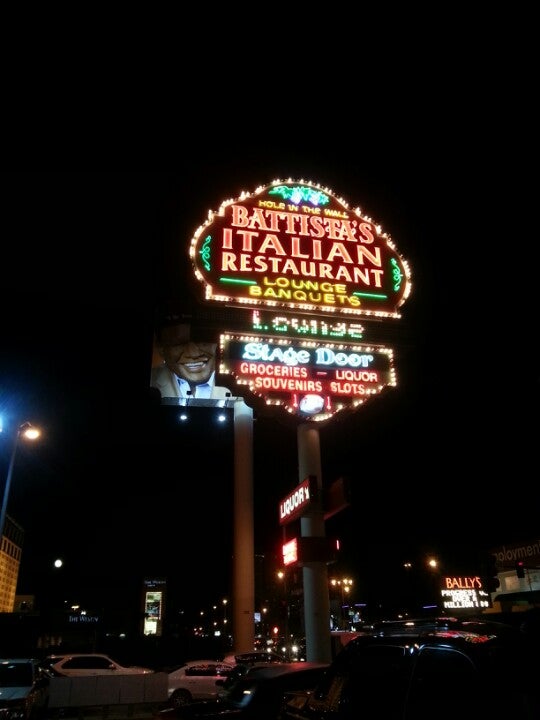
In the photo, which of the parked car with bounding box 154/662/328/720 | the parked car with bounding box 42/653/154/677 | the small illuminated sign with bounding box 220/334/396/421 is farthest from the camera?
the parked car with bounding box 42/653/154/677

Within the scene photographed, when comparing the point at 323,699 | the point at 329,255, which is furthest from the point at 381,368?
the point at 323,699

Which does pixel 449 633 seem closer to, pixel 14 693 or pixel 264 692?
pixel 264 692

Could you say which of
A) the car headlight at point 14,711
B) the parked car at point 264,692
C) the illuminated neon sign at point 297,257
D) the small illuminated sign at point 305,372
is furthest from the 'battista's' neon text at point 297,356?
the car headlight at point 14,711

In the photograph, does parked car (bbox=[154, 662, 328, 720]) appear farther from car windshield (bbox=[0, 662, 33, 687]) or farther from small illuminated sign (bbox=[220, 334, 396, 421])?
small illuminated sign (bbox=[220, 334, 396, 421])

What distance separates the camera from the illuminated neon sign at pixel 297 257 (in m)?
14.9

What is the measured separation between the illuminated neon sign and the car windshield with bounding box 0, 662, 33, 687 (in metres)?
9.62

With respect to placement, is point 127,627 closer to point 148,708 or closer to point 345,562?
point 345,562

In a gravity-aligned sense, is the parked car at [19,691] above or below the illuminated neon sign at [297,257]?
below

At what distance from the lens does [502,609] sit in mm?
27281

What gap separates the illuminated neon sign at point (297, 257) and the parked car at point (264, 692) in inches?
381

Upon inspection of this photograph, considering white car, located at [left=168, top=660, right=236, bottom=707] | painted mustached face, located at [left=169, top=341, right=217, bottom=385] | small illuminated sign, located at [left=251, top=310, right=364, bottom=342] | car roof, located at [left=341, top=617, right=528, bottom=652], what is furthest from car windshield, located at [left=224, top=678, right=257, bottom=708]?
painted mustached face, located at [left=169, top=341, right=217, bottom=385]

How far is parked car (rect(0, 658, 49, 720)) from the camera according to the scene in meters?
9.74

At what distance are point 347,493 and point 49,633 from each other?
41432 millimetres

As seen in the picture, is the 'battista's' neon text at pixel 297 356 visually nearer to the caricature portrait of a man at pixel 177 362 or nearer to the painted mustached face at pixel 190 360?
the caricature portrait of a man at pixel 177 362
